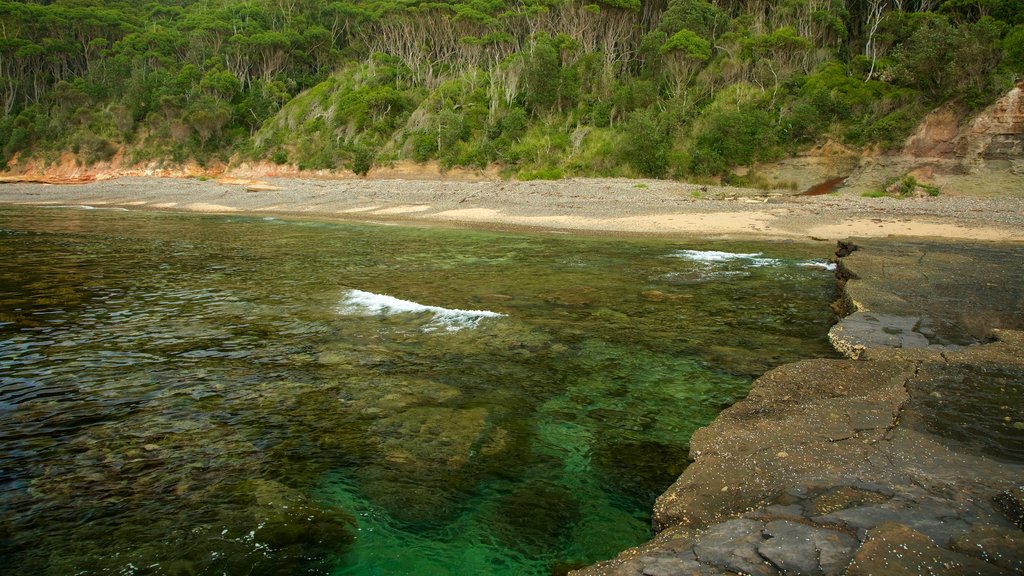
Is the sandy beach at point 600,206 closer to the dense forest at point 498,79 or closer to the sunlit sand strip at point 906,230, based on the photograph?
the sunlit sand strip at point 906,230

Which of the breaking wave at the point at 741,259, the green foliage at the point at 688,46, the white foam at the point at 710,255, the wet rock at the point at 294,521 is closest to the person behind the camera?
the wet rock at the point at 294,521

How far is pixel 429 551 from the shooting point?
3.88 metres

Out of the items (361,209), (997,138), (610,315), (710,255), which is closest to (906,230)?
(710,255)

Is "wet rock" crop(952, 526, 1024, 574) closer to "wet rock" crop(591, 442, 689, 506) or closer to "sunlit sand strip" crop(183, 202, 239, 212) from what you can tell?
"wet rock" crop(591, 442, 689, 506)

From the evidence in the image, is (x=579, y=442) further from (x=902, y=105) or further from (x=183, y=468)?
(x=902, y=105)

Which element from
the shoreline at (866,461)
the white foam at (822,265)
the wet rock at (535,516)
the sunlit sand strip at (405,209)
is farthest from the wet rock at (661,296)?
the sunlit sand strip at (405,209)

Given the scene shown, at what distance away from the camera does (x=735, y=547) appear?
2875 mm

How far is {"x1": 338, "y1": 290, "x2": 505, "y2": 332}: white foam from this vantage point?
29.8ft

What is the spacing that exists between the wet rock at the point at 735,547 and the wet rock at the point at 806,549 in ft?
0.16

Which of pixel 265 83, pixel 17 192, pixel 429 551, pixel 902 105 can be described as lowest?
pixel 429 551

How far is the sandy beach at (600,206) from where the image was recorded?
2028cm

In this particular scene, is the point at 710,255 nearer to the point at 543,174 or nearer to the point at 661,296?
the point at 661,296

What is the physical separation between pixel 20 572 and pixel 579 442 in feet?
13.4

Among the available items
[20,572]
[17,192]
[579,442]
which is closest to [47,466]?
[20,572]
